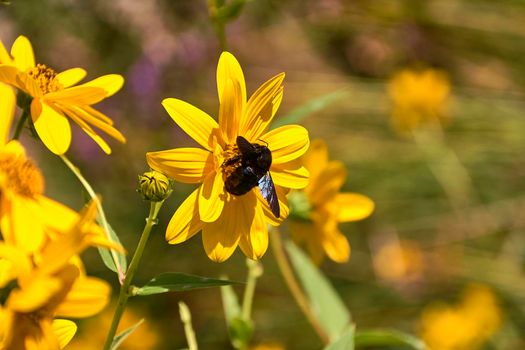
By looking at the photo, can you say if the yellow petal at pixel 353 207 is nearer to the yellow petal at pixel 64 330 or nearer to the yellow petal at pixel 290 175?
the yellow petal at pixel 290 175

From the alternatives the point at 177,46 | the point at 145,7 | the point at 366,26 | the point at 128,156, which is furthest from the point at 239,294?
the point at 366,26

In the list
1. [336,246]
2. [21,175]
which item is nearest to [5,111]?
[21,175]

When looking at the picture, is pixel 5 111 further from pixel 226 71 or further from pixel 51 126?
pixel 226 71

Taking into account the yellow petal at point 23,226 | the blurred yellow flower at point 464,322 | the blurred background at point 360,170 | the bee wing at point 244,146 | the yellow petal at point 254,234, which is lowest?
the yellow petal at point 23,226

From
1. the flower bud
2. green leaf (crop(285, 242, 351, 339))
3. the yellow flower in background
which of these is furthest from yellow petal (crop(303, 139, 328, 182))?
the yellow flower in background

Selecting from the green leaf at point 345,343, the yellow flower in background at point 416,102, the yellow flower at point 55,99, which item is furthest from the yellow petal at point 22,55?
the yellow flower in background at point 416,102

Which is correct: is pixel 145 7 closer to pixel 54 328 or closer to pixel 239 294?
pixel 239 294

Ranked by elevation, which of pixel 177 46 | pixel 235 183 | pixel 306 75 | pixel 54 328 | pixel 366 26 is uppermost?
pixel 366 26
